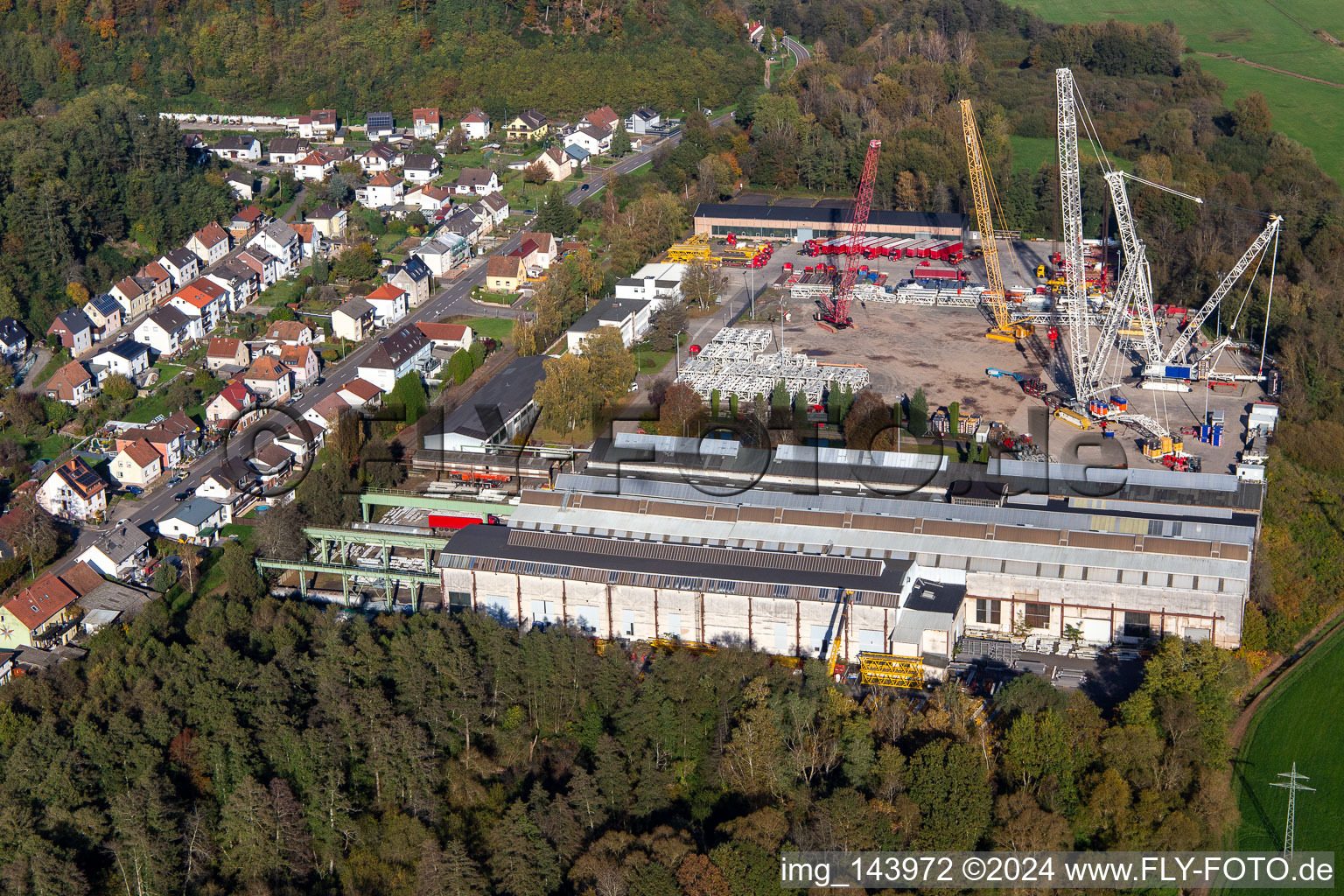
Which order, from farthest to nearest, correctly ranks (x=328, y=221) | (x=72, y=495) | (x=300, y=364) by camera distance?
(x=328, y=221) < (x=300, y=364) < (x=72, y=495)

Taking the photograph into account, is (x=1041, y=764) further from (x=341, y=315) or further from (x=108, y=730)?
(x=341, y=315)

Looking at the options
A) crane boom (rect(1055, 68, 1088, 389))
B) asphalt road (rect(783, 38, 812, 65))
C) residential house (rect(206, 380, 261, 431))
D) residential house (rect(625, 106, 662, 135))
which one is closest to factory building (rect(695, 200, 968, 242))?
crane boom (rect(1055, 68, 1088, 389))

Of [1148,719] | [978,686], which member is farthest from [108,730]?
[1148,719]

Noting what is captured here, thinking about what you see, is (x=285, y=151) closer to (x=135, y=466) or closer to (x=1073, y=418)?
(x=135, y=466)

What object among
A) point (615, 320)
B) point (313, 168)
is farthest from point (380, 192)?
point (615, 320)

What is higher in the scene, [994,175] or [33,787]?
[994,175]

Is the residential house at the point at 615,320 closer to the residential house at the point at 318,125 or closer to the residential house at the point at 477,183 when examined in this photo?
the residential house at the point at 477,183
